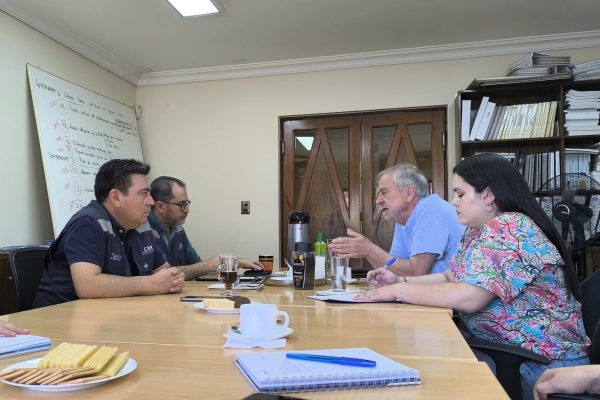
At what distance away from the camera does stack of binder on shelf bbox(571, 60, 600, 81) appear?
3.23 m

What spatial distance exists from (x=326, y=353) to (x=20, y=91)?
3090 millimetres

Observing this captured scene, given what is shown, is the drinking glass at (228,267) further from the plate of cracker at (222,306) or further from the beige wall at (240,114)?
the beige wall at (240,114)

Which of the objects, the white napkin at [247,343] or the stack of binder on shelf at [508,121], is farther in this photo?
the stack of binder on shelf at [508,121]

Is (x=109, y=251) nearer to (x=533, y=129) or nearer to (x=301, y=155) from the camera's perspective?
(x=301, y=155)

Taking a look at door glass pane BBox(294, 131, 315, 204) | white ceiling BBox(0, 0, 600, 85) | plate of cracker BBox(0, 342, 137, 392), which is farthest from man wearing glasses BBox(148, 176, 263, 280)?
plate of cracker BBox(0, 342, 137, 392)

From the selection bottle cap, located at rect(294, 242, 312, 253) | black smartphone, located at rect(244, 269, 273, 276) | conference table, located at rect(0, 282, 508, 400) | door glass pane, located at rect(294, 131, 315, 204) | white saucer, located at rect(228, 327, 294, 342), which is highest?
door glass pane, located at rect(294, 131, 315, 204)

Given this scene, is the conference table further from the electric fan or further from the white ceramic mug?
the electric fan

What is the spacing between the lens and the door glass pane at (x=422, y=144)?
386 centimetres

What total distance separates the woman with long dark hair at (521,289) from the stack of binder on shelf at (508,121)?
2.17 meters

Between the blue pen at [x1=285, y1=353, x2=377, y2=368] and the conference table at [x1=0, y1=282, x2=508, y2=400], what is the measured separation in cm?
5

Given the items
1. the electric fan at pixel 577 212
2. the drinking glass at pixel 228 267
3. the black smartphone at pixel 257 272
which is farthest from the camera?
the electric fan at pixel 577 212

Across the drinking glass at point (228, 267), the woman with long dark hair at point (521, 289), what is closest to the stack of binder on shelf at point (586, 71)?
the woman with long dark hair at point (521, 289)

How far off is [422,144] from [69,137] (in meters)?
2.75

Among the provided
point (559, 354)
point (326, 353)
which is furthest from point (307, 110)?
point (326, 353)
